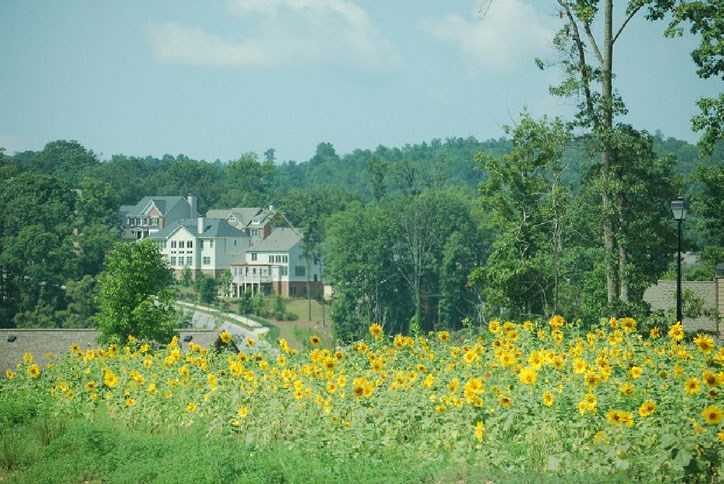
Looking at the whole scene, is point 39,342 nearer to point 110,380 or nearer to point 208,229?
point 110,380

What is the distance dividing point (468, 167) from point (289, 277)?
6075 cm

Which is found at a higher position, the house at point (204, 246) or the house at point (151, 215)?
the house at point (151, 215)

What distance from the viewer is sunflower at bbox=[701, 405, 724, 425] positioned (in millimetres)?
6742

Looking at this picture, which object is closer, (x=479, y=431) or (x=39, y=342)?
(x=479, y=431)

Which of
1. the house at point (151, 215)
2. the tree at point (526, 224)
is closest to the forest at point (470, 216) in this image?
the tree at point (526, 224)

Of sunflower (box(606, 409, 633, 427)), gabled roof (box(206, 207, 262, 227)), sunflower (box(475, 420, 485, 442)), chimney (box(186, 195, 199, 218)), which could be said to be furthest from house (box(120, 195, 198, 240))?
sunflower (box(606, 409, 633, 427))

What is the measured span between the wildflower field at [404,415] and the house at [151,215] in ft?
324

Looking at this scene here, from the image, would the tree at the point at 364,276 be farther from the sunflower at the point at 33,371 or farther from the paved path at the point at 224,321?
the sunflower at the point at 33,371

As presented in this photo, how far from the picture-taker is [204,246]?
99375 millimetres

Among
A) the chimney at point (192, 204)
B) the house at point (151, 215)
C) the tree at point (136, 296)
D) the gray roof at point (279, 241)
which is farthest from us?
the chimney at point (192, 204)

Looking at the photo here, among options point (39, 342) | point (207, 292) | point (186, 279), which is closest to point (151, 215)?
point (186, 279)

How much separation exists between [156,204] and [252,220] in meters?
12.9

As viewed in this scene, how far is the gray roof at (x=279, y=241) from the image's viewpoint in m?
93.1

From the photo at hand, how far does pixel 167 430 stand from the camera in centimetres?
962
